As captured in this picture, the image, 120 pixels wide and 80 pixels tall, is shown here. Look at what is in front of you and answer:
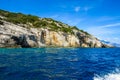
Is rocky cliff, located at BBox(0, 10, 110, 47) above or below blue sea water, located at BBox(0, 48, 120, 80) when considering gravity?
above

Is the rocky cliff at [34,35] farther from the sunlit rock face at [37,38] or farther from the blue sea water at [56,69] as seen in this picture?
the blue sea water at [56,69]

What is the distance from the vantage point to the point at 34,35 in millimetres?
103438

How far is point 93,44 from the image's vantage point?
155125 mm

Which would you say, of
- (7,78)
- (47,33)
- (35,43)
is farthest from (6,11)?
(7,78)

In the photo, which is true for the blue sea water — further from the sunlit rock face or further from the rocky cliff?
the rocky cliff

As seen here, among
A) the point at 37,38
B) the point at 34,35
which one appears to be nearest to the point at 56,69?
the point at 34,35

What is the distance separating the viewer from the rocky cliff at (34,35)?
91306 millimetres

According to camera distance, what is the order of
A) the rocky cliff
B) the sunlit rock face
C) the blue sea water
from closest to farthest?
the blue sea water
the sunlit rock face
the rocky cliff

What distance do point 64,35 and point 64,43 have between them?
16.3ft

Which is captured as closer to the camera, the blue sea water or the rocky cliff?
the blue sea water

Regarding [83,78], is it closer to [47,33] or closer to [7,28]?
[7,28]

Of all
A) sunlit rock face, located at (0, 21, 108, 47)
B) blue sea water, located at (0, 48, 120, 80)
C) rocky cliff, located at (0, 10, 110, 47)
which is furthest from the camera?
rocky cliff, located at (0, 10, 110, 47)

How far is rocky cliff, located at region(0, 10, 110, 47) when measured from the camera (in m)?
91.3

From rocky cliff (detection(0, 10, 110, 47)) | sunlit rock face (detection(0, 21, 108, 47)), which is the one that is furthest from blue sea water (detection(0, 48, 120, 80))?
rocky cliff (detection(0, 10, 110, 47))
